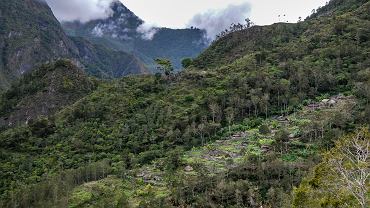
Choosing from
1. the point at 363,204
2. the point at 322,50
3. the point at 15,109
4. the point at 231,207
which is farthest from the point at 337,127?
the point at 15,109

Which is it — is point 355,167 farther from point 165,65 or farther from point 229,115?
point 165,65

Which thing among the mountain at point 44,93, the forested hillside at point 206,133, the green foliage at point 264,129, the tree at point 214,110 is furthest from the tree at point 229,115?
the mountain at point 44,93

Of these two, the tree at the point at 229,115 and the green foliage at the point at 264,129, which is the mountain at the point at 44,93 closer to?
the tree at the point at 229,115

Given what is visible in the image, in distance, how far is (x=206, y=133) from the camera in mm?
115125

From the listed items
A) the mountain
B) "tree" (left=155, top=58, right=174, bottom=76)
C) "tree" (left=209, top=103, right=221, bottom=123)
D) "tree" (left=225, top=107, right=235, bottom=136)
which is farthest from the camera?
the mountain

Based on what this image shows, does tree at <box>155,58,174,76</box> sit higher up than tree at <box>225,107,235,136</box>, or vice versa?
tree at <box>155,58,174,76</box>

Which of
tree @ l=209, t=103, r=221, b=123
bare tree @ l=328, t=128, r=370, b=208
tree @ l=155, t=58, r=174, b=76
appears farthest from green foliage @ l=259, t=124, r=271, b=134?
bare tree @ l=328, t=128, r=370, b=208

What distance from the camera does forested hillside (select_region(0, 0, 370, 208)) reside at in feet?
282

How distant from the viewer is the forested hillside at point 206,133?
8606cm

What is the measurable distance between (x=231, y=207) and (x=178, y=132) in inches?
1587

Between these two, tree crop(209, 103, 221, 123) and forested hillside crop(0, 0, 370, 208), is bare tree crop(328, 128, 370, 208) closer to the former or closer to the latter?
forested hillside crop(0, 0, 370, 208)

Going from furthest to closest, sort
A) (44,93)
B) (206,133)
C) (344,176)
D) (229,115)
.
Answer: (44,93)
(229,115)
(206,133)
(344,176)

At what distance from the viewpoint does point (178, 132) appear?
116625mm

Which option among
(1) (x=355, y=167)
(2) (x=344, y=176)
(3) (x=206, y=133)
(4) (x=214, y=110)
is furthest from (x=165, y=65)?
(2) (x=344, y=176)
